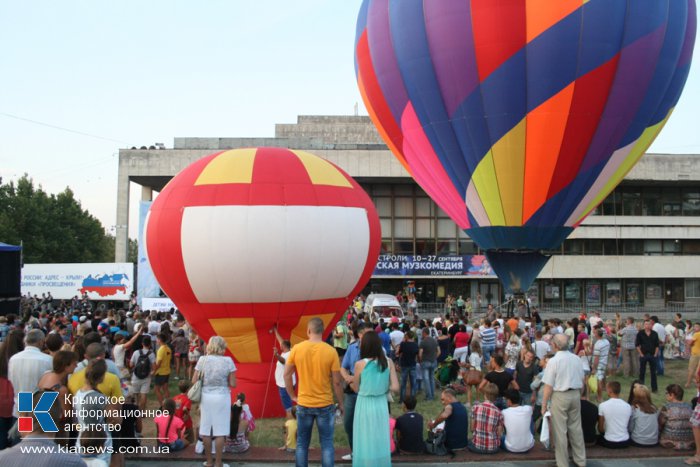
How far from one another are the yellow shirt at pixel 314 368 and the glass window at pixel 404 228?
3220 centimetres

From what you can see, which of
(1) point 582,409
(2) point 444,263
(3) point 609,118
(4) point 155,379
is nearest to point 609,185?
(3) point 609,118

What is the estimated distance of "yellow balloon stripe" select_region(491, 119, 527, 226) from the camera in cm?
1400

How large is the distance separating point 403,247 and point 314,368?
1265 inches

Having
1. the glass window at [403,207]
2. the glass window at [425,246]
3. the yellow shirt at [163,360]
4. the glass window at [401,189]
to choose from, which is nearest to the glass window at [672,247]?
the glass window at [425,246]

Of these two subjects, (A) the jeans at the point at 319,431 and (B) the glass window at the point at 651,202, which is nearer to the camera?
(A) the jeans at the point at 319,431

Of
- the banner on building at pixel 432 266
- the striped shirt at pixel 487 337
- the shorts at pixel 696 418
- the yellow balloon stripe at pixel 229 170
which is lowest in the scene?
the shorts at pixel 696 418

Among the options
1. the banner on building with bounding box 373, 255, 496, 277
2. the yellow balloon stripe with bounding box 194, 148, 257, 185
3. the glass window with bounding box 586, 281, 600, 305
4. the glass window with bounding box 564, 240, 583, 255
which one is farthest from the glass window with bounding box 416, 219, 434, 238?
the yellow balloon stripe with bounding box 194, 148, 257, 185

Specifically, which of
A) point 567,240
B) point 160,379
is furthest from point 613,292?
point 160,379

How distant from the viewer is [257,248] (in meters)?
8.27

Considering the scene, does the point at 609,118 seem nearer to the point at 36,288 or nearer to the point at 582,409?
the point at 582,409

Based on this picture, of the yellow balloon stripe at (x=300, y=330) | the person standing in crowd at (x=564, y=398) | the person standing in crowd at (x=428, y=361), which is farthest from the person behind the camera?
the person standing in crowd at (x=428, y=361)

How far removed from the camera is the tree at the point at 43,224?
4856cm

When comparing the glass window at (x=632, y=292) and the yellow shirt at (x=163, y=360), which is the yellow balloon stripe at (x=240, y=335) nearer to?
the yellow shirt at (x=163, y=360)

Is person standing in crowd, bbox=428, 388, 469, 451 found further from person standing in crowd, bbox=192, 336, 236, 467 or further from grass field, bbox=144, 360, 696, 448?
person standing in crowd, bbox=192, 336, 236, 467
